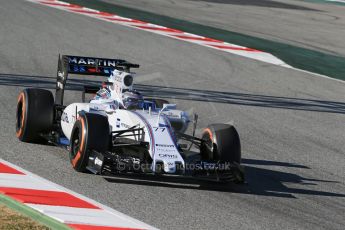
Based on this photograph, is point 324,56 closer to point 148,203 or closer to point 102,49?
point 102,49

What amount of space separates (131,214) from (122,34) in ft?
49.0

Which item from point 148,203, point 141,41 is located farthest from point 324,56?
point 148,203

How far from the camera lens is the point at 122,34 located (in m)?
23.1

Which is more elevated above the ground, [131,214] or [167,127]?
[167,127]

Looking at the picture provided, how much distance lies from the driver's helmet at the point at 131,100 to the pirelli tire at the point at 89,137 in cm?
80

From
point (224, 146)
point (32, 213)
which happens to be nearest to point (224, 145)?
point (224, 146)

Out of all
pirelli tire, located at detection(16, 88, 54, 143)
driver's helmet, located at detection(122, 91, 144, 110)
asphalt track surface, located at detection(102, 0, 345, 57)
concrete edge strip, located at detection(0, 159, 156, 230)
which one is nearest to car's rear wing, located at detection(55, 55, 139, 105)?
pirelli tire, located at detection(16, 88, 54, 143)

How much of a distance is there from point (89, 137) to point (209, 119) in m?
4.87

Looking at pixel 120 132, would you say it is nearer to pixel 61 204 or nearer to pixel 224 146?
pixel 224 146

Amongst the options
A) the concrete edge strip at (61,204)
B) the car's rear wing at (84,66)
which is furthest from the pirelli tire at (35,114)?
the concrete edge strip at (61,204)

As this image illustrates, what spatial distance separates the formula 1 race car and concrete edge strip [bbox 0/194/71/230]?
1449 mm

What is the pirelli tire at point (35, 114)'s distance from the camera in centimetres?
1104

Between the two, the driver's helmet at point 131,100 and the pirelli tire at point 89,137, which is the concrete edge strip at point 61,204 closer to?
the pirelli tire at point 89,137

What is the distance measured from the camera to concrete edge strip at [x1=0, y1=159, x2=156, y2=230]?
7926mm
